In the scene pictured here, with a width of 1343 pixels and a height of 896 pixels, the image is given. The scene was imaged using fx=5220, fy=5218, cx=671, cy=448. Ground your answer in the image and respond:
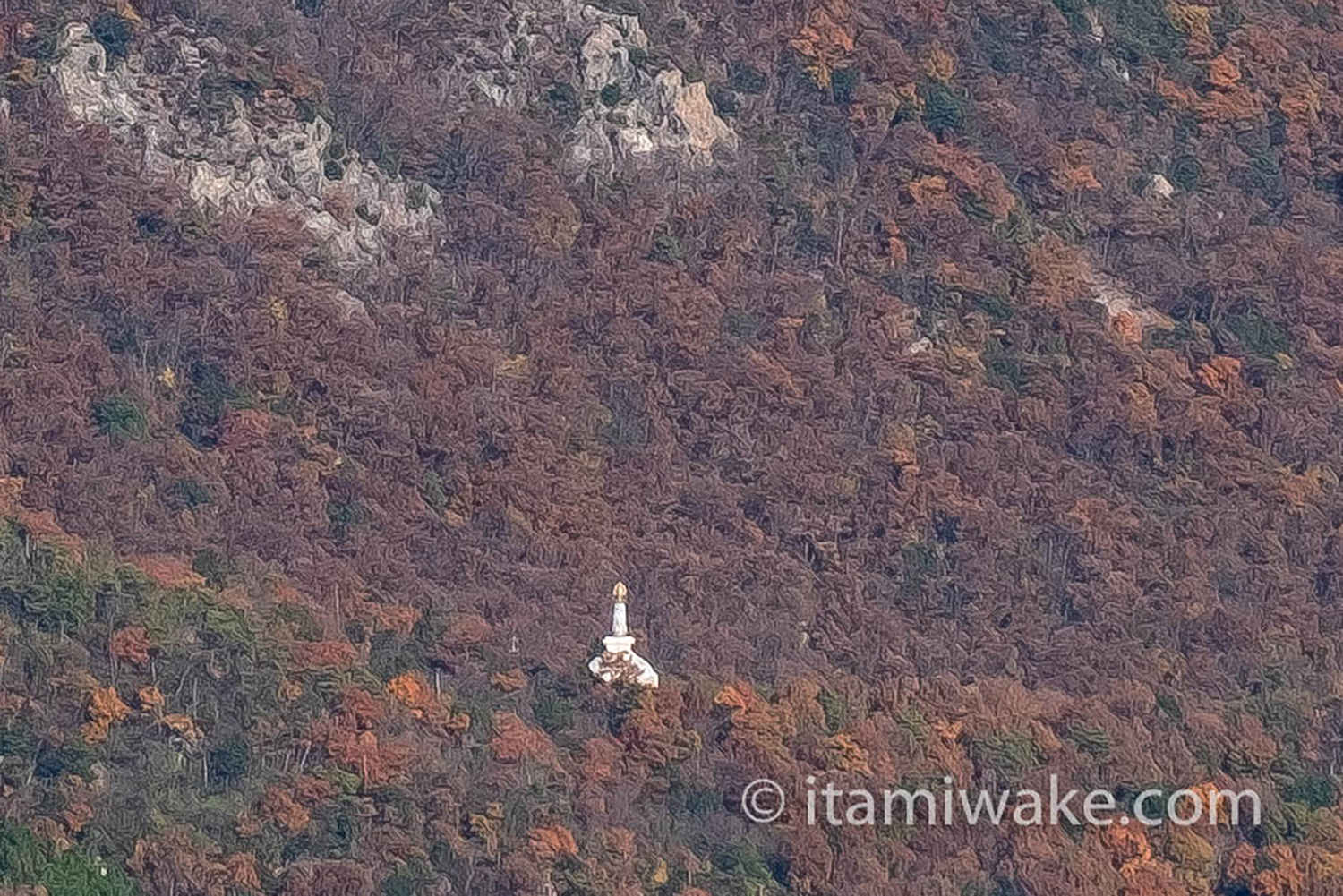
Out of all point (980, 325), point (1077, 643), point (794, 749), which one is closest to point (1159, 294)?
point (980, 325)

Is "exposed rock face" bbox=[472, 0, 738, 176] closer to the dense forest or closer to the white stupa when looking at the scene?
the dense forest

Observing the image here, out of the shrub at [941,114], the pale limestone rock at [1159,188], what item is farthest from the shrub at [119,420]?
the pale limestone rock at [1159,188]

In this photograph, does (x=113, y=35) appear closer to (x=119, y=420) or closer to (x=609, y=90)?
(x=119, y=420)

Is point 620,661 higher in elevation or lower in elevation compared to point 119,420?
A: higher

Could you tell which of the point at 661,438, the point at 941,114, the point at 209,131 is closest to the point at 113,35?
the point at 209,131

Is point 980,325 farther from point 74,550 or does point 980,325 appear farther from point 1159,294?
point 74,550

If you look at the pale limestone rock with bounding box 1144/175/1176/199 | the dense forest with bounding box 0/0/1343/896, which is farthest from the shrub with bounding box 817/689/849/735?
the pale limestone rock with bounding box 1144/175/1176/199
